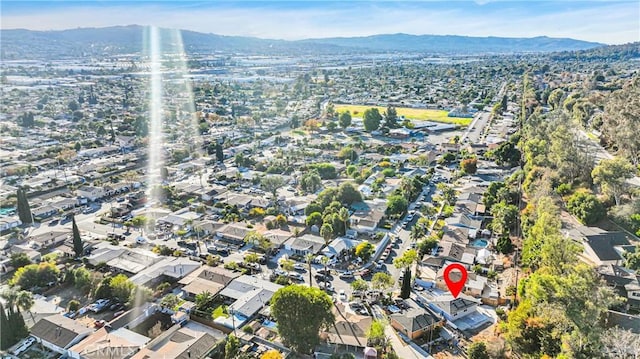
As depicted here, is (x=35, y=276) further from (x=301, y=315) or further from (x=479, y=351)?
(x=479, y=351)

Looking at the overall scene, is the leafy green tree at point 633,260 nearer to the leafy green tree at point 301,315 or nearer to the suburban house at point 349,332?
the suburban house at point 349,332

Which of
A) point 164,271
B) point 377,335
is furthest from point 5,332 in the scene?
point 377,335

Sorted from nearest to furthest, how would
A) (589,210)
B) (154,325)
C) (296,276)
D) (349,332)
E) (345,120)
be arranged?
(349,332) < (154,325) < (296,276) < (589,210) < (345,120)

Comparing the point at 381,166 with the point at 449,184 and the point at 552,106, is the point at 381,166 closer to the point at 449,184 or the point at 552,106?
the point at 449,184

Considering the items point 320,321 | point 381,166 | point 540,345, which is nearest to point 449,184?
point 381,166

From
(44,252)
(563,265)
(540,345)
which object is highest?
(563,265)

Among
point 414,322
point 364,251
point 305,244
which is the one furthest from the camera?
point 305,244

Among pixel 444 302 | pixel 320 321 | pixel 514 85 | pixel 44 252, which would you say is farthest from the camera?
pixel 514 85
